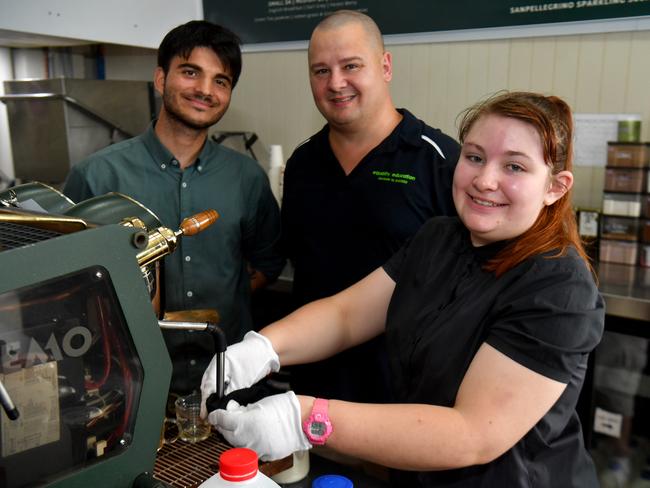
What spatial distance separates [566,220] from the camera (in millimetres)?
1082

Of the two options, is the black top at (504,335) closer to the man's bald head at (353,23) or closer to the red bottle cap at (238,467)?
the red bottle cap at (238,467)

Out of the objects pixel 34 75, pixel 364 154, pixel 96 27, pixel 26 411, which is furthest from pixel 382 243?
pixel 34 75

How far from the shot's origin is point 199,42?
1.82 meters

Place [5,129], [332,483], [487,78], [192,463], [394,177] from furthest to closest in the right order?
[5,129] < [487,78] < [394,177] < [192,463] < [332,483]

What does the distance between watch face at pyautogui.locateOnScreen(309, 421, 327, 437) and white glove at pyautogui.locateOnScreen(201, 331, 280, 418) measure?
219 millimetres

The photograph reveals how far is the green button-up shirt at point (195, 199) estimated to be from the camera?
1.80 m

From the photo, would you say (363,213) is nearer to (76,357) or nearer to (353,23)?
(353,23)

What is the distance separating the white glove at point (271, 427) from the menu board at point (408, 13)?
1965 millimetres

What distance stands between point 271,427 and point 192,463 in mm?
196

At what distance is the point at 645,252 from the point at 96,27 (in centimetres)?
232

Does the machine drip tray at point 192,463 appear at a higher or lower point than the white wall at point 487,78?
lower

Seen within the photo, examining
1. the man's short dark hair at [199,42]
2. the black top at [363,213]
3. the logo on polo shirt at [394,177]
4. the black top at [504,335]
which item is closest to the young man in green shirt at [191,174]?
the man's short dark hair at [199,42]

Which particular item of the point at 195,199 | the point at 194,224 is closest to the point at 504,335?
the point at 194,224

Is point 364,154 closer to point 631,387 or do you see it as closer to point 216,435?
point 216,435
